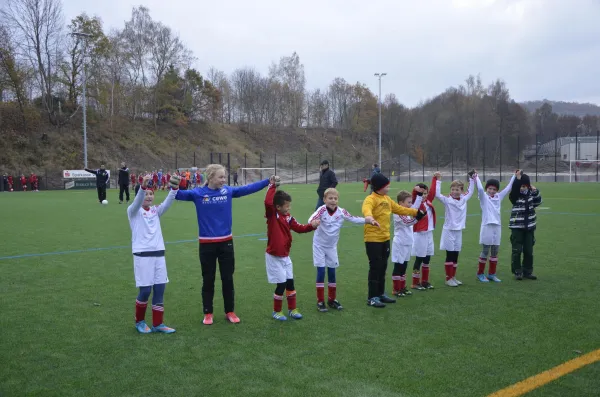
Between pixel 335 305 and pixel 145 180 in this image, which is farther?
pixel 335 305

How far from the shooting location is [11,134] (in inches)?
1953

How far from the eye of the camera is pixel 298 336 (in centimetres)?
530

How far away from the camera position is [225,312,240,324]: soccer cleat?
19.0 feet

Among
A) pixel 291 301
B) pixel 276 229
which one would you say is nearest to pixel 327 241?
pixel 276 229

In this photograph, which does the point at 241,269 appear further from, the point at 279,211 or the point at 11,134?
the point at 11,134

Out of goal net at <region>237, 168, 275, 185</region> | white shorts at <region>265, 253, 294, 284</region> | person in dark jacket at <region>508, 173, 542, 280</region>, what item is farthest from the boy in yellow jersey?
goal net at <region>237, 168, 275, 185</region>

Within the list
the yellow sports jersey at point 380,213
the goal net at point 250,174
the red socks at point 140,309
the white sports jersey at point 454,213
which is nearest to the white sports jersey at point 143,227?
the red socks at point 140,309

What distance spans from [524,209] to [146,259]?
612 cm

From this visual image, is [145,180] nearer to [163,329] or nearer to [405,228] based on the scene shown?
[163,329]

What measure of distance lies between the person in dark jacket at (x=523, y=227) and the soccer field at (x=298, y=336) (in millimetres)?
264

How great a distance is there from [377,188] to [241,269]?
11.2 ft

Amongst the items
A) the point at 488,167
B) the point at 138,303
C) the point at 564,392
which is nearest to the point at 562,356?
the point at 564,392

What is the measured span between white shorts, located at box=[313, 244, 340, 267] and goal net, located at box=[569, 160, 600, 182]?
Answer: 48935 mm

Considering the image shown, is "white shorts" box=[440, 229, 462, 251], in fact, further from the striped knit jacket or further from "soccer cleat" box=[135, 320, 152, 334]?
"soccer cleat" box=[135, 320, 152, 334]
